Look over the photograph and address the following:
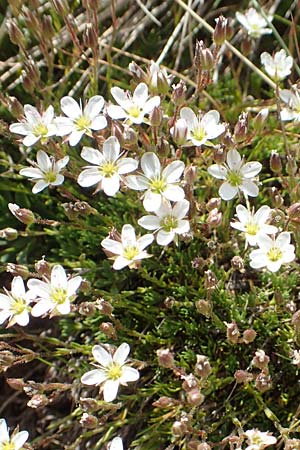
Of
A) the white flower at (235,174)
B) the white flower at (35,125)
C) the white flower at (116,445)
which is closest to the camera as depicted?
the white flower at (116,445)

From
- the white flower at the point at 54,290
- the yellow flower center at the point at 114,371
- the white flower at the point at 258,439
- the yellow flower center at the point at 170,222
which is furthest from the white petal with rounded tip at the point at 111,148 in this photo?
the white flower at the point at 258,439

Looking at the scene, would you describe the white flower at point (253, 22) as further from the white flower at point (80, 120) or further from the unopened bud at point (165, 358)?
the unopened bud at point (165, 358)

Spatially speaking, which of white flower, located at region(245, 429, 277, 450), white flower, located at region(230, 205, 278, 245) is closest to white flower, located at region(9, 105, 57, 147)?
white flower, located at region(230, 205, 278, 245)

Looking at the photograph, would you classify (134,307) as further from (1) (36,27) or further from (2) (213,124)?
(1) (36,27)

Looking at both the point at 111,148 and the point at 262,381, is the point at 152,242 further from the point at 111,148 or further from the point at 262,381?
the point at 262,381

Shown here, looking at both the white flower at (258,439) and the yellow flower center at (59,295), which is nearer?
the white flower at (258,439)

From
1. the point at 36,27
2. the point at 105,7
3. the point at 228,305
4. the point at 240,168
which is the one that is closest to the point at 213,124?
the point at 240,168

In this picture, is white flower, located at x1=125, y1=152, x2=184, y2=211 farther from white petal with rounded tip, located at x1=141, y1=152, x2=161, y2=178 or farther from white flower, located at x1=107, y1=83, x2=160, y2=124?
white flower, located at x1=107, y1=83, x2=160, y2=124
